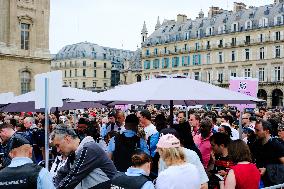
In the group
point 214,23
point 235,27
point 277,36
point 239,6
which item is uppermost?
point 239,6

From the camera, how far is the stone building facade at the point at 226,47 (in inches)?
2416

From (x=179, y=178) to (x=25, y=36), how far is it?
30.8 m

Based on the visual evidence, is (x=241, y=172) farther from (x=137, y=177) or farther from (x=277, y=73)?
(x=277, y=73)

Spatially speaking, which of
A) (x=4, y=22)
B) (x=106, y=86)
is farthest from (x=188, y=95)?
(x=106, y=86)

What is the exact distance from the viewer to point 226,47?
218ft

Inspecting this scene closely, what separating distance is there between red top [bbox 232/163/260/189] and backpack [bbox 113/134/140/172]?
6.92 feet

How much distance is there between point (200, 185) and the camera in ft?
17.0

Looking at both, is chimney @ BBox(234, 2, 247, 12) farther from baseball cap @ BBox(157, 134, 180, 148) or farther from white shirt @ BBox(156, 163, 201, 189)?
white shirt @ BBox(156, 163, 201, 189)

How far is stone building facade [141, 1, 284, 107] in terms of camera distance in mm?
61375

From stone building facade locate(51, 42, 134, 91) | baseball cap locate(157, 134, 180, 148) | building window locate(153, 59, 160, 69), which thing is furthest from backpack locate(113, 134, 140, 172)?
stone building facade locate(51, 42, 134, 91)

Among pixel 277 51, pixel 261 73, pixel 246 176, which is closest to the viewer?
pixel 246 176

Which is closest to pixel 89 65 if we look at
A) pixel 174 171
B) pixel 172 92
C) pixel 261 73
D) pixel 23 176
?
pixel 261 73

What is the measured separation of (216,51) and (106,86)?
4221cm

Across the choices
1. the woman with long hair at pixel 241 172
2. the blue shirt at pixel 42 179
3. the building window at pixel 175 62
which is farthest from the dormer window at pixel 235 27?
the blue shirt at pixel 42 179
